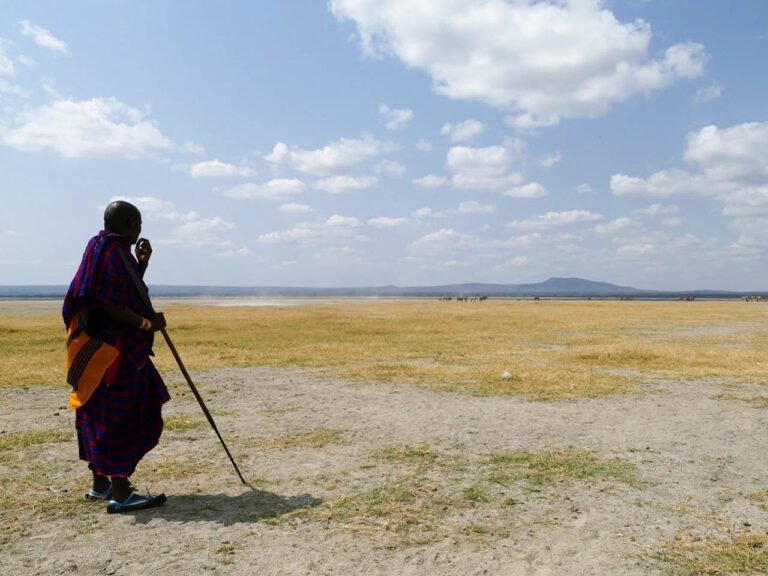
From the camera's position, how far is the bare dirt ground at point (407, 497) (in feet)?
15.5

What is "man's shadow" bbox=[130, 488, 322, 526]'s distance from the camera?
5.61 metres

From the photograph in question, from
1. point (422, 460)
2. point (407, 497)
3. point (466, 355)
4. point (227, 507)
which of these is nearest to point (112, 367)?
point (227, 507)

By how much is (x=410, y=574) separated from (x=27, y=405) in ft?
35.1

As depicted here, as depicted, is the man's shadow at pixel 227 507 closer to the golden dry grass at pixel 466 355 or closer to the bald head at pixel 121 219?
the bald head at pixel 121 219

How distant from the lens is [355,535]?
5.12 m

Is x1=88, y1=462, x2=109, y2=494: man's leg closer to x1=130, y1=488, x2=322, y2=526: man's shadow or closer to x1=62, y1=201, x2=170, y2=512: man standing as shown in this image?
x1=62, y1=201, x2=170, y2=512: man standing

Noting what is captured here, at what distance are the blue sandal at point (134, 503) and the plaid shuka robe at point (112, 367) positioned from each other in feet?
1.06

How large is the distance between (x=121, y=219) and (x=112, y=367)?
66.3 inches

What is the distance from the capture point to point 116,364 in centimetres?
577

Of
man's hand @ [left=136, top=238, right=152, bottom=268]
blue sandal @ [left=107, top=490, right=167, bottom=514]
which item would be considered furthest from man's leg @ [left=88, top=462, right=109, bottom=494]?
man's hand @ [left=136, top=238, right=152, bottom=268]

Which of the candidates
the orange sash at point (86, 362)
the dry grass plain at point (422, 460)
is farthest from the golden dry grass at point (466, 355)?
the orange sash at point (86, 362)

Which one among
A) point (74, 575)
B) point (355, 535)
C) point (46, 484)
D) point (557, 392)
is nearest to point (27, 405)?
point (46, 484)

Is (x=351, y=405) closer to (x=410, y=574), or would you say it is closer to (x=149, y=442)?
(x=149, y=442)

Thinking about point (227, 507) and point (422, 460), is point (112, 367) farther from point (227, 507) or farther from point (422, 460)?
point (422, 460)
